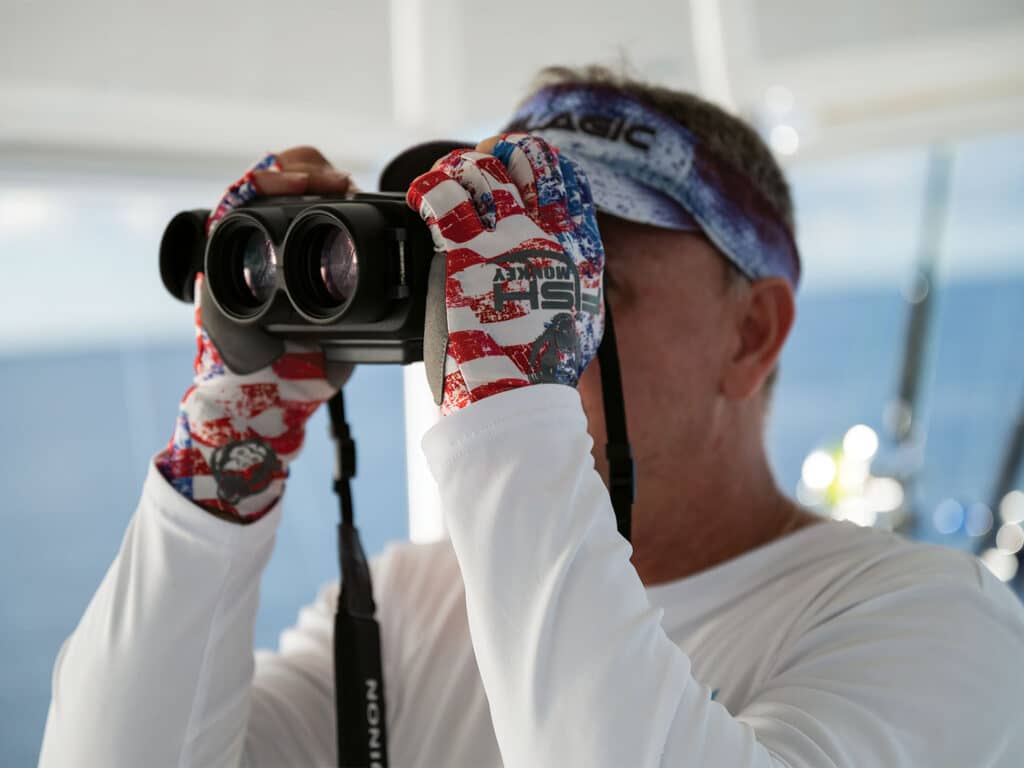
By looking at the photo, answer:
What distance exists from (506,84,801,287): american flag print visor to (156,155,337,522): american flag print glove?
33 centimetres

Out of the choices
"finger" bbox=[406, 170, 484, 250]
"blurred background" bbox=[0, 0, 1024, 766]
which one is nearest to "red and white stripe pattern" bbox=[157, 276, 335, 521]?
"finger" bbox=[406, 170, 484, 250]

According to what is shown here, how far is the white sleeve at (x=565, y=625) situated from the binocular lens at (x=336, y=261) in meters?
0.20

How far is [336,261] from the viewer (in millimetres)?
879

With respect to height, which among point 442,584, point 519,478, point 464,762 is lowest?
point 464,762

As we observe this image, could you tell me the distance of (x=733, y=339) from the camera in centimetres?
118

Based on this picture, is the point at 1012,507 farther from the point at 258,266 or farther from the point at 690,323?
the point at 258,266

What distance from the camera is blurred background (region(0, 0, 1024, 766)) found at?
217 centimetres

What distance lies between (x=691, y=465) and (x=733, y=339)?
0.52ft

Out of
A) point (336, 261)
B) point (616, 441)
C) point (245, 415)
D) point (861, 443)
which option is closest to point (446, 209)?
point (336, 261)

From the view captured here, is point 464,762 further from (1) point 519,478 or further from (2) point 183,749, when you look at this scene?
(1) point 519,478

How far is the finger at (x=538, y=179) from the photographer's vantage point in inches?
30.7

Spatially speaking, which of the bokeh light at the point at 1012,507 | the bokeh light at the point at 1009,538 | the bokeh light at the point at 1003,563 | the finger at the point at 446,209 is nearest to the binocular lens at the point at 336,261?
the finger at the point at 446,209

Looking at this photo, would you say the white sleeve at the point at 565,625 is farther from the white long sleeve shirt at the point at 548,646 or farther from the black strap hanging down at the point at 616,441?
the black strap hanging down at the point at 616,441

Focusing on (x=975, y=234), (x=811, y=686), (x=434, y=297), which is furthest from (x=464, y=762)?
(x=975, y=234)
